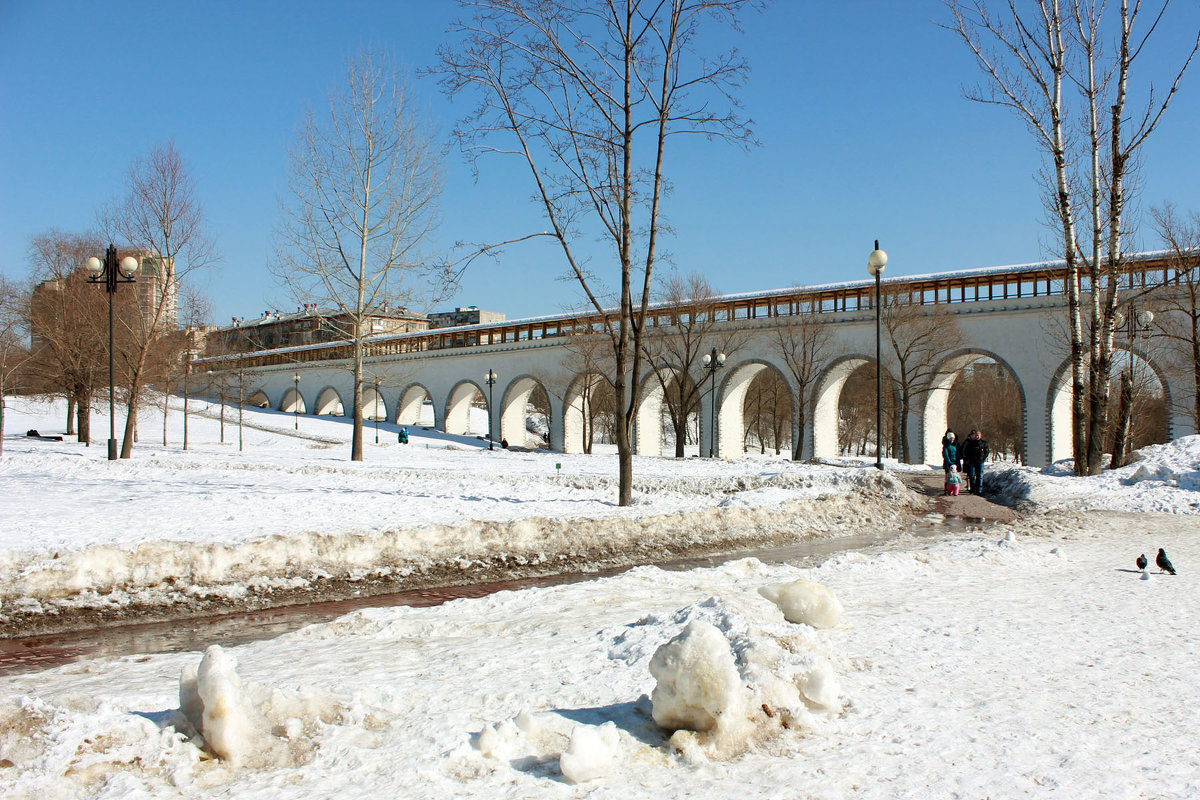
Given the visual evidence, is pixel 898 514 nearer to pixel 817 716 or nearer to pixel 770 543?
pixel 770 543

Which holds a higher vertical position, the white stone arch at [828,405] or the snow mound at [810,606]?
the white stone arch at [828,405]

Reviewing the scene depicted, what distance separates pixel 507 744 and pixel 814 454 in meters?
34.0

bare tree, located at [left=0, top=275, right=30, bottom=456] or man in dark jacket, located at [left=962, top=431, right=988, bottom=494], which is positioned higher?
bare tree, located at [left=0, top=275, right=30, bottom=456]

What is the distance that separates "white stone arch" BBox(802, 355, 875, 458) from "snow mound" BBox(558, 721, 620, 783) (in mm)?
33497

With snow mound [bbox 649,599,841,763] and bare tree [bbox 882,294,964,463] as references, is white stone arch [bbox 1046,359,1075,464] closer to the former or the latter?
bare tree [bbox 882,294,964,463]

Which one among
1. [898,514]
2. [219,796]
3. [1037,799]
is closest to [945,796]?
[1037,799]

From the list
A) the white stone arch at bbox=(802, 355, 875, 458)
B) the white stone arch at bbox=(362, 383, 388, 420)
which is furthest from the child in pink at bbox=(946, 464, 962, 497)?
the white stone arch at bbox=(362, 383, 388, 420)

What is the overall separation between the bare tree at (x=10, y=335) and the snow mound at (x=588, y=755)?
21823 mm

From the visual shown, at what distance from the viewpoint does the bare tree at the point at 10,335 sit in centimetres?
2256

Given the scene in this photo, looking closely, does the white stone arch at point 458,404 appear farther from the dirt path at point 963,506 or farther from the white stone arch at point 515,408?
the dirt path at point 963,506

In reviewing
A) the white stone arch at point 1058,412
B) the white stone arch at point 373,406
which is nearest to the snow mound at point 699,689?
the white stone arch at point 1058,412

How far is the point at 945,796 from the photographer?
2.73 m

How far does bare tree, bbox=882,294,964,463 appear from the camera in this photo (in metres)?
30.8

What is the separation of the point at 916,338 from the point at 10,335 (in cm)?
3143
